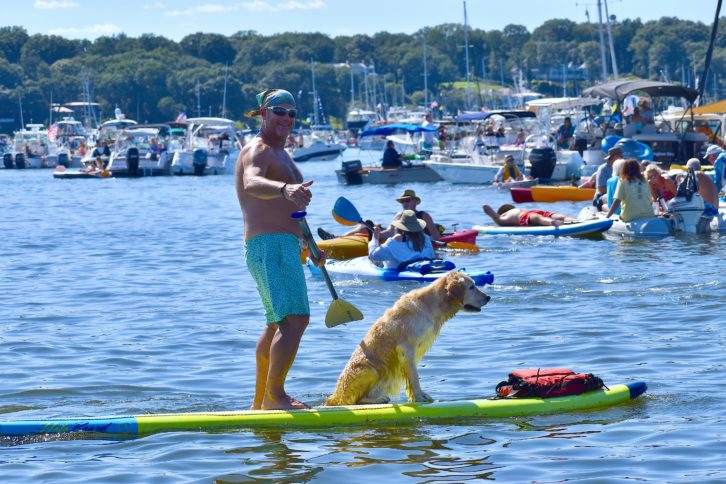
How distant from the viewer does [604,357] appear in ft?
34.6

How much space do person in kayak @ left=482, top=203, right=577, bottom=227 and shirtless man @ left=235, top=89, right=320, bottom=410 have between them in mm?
13674

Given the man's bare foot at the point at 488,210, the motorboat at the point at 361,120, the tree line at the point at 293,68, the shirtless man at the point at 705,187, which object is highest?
the tree line at the point at 293,68

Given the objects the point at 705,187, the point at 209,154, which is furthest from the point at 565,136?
the point at 209,154

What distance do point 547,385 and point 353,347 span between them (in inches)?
125

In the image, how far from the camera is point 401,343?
8.07m

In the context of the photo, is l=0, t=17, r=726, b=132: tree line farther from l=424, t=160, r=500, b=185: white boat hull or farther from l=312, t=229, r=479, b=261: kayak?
l=312, t=229, r=479, b=261: kayak

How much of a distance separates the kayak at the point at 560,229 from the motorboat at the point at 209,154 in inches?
1633

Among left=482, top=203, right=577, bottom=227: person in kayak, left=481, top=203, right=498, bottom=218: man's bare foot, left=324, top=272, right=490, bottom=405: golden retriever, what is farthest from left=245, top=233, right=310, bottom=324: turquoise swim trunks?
left=481, top=203, right=498, bottom=218: man's bare foot

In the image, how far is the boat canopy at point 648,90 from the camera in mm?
36281

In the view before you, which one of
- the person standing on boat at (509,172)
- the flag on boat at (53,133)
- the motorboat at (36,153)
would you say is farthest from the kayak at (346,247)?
the flag on boat at (53,133)

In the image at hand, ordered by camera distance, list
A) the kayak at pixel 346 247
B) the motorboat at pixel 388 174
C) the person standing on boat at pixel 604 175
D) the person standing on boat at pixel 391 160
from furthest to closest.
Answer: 1. the person standing on boat at pixel 391 160
2. the motorboat at pixel 388 174
3. the person standing on boat at pixel 604 175
4. the kayak at pixel 346 247

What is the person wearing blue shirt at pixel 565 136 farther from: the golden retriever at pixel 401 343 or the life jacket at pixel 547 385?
the golden retriever at pixel 401 343

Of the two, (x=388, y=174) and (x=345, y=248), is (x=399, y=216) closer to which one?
(x=345, y=248)

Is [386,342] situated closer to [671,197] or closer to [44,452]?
[44,452]
